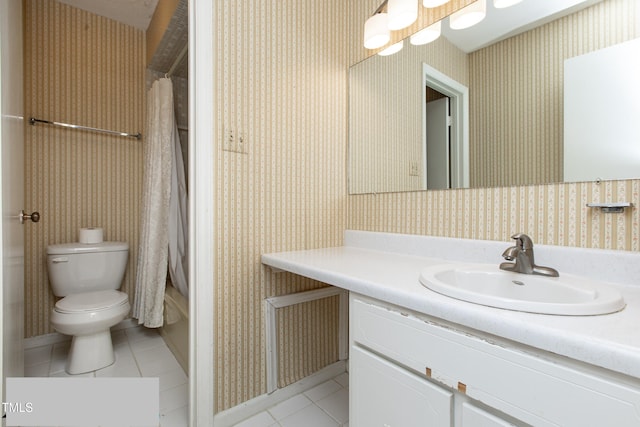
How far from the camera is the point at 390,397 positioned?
780 millimetres

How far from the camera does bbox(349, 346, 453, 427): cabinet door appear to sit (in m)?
0.68

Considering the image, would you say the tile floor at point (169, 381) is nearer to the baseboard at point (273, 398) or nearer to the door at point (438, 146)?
the baseboard at point (273, 398)

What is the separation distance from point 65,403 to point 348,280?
130cm

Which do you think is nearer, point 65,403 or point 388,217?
point 65,403

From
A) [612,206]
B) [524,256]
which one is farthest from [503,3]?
[524,256]

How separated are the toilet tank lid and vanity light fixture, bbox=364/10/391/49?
80.1 inches

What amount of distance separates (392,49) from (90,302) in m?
2.17

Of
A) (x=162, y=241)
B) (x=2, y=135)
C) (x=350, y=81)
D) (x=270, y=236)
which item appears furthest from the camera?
(x=162, y=241)

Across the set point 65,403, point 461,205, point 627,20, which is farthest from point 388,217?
point 65,403

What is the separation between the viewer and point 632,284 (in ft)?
2.64

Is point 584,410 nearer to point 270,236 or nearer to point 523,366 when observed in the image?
point 523,366

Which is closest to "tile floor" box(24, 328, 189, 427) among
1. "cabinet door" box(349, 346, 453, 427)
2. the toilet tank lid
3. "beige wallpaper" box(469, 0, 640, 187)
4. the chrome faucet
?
the toilet tank lid

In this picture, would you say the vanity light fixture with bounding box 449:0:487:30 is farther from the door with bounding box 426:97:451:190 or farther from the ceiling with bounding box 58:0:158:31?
the ceiling with bounding box 58:0:158:31

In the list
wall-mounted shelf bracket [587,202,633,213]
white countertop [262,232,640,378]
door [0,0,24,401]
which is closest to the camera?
white countertop [262,232,640,378]
